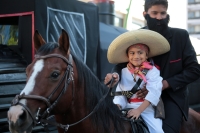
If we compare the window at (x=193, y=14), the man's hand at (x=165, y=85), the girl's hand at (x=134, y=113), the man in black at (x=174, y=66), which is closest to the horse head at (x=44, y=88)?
the girl's hand at (x=134, y=113)

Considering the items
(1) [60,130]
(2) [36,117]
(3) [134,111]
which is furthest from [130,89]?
(2) [36,117]

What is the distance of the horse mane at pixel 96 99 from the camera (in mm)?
2645

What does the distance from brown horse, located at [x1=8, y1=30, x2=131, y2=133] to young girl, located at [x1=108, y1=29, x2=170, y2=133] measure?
0.23 meters

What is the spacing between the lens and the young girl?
2928mm

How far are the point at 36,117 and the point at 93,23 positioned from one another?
4.21 metres

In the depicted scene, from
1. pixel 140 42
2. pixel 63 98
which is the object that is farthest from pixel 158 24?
pixel 63 98

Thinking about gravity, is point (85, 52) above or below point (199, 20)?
below

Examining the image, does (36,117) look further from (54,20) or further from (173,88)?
(54,20)

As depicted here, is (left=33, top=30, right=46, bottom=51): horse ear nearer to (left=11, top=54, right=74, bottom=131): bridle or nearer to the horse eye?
(left=11, top=54, right=74, bottom=131): bridle

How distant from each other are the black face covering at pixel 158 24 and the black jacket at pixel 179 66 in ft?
0.31

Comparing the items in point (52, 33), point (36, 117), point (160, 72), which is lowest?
point (36, 117)

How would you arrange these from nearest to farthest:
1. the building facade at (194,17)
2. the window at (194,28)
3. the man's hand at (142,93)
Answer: the man's hand at (142,93), the building facade at (194,17), the window at (194,28)

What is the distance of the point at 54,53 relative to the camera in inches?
97.4

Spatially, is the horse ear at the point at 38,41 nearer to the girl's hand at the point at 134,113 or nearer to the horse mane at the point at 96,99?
the horse mane at the point at 96,99
